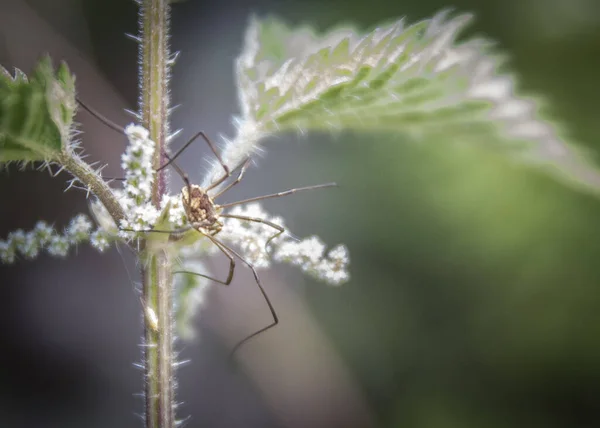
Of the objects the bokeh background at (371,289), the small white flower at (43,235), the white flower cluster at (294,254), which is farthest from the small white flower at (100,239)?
the bokeh background at (371,289)

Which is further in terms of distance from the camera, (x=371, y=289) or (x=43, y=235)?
(x=371, y=289)

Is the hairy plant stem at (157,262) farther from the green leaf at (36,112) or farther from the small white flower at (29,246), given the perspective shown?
the small white flower at (29,246)

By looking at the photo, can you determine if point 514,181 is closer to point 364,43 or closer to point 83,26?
point 364,43

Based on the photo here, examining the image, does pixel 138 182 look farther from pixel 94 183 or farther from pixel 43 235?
pixel 43 235

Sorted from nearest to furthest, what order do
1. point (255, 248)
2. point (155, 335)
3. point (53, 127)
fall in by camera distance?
1. point (53, 127)
2. point (155, 335)
3. point (255, 248)

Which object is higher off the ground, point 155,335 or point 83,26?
point 83,26

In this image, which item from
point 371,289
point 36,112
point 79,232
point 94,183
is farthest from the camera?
point 371,289

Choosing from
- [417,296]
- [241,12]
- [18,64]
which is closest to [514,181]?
[417,296]

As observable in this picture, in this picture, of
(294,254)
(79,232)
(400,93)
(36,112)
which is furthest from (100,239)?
(400,93)
